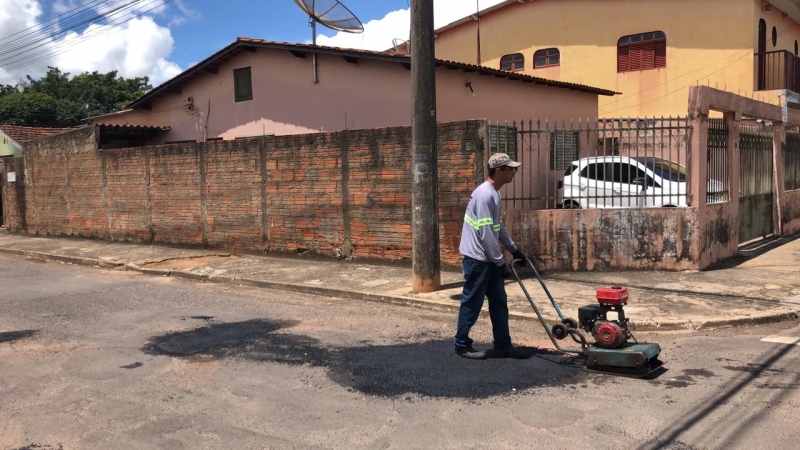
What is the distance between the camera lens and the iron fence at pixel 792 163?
1389cm

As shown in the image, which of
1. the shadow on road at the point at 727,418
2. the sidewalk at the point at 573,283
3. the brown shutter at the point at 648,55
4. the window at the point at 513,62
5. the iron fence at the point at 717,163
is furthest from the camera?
the window at the point at 513,62

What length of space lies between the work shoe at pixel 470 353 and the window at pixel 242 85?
1185 centimetres

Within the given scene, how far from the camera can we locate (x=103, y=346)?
6180 millimetres

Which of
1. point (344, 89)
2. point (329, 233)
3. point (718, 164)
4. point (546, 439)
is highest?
point (344, 89)

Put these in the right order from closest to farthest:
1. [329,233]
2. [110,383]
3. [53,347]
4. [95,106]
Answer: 1. [110,383]
2. [53,347]
3. [329,233]
4. [95,106]

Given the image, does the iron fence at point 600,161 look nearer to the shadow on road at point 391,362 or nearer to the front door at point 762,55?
the shadow on road at point 391,362

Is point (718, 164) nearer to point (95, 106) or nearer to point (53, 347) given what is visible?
point (53, 347)

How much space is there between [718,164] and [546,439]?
312 inches

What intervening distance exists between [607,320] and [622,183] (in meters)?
5.29

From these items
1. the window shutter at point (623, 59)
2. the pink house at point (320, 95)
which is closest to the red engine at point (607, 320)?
the pink house at point (320, 95)

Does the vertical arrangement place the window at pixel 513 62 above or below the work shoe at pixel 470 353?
above

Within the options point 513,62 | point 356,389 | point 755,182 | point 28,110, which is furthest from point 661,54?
point 28,110

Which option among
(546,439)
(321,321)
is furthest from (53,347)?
(546,439)

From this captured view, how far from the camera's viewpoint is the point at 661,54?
20.0 meters
